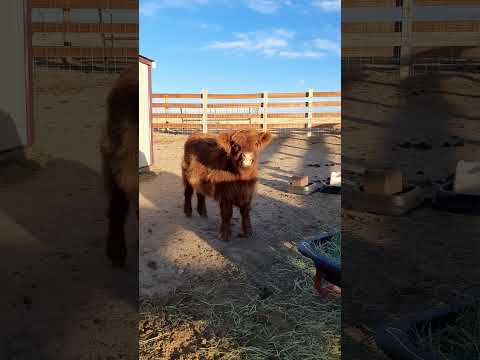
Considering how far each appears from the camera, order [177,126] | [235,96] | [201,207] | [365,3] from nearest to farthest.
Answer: [365,3] < [201,207] < [235,96] < [177,126]

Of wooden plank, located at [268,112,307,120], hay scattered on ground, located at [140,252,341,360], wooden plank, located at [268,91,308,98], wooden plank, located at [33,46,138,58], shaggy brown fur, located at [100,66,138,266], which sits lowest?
hay scattered on ground, located at [140,252,341,360]

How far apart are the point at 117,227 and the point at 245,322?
147 cm

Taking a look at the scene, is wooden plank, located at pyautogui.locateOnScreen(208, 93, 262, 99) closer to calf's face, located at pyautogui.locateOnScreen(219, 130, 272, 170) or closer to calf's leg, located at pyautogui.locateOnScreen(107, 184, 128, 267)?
calf's face, located at pyautogui.locateOnScreen(219, 130, 272, 170)

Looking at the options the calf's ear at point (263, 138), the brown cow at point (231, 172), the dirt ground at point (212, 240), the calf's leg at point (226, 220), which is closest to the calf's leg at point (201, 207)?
the dirt ground at point (212, 240)

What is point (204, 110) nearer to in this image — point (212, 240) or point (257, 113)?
point (257, 113)

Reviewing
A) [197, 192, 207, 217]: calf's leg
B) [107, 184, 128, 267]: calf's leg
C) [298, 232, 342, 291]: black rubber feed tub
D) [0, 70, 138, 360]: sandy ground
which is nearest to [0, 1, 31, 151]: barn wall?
[0, 70, 138, 360]: sandy ground

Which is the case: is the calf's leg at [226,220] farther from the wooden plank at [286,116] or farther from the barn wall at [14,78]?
the wooden plank at [286,116]

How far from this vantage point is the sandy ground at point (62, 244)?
1.75 m

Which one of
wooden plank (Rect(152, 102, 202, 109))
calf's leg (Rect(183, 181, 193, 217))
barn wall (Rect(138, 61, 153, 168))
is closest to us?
calf's leg (Rect(183, 181, 193, 217))

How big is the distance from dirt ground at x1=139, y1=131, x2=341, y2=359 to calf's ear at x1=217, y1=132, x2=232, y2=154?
106 centimetres

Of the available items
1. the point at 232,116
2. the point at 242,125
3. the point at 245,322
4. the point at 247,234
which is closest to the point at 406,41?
Result: the point at 245,322

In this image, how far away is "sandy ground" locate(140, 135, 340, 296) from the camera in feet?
12.7

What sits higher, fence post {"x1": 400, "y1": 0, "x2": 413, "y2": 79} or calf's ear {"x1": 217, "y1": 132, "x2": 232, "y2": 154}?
fence post {"x1": 400, "y1": 0, "x2": 413, "y2": 79}

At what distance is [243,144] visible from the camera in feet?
14.8
